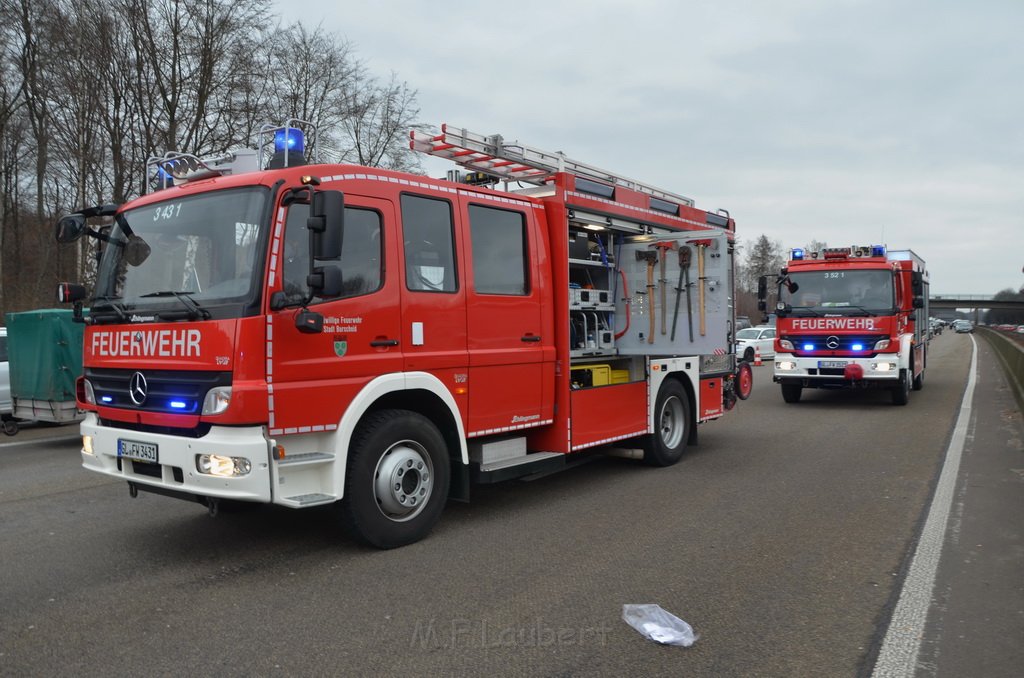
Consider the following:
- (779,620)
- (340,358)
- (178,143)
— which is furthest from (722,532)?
(178,143)

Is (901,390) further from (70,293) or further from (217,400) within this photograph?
(70,293)

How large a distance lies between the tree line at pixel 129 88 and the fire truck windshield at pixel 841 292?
1427cm

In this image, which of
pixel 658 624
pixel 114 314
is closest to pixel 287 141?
pixel 114 314

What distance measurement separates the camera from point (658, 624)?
13.7ft

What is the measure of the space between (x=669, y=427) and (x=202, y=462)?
576 centimetres

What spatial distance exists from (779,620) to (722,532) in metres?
1.77

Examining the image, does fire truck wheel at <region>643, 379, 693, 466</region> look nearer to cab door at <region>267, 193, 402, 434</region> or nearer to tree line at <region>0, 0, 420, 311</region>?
cab door at <region>267, 193, 402, 434</region>

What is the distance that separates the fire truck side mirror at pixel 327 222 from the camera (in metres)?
4.79

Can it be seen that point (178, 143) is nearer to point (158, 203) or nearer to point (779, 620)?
point (158, 203)

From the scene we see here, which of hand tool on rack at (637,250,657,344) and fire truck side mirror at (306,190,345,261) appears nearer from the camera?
fire truck side mirror at (306,190,345,261)

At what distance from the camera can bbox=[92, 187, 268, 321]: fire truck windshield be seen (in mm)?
4961

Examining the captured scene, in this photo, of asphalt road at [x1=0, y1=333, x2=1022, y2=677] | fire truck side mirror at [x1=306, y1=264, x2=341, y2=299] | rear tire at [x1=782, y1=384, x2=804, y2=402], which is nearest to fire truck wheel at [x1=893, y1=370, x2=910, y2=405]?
rear tire at [x1=782, y1=384, x2=804, y2=402]

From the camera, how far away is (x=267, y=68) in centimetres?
2414

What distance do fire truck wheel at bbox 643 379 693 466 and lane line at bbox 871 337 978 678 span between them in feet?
8.85
